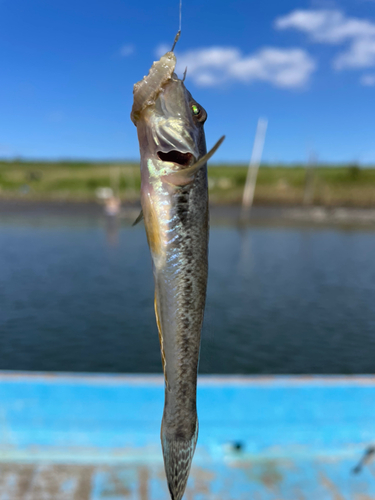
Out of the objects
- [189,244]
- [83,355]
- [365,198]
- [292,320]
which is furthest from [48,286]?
→ [365,198]

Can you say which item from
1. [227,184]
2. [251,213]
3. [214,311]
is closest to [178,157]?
[214,311]

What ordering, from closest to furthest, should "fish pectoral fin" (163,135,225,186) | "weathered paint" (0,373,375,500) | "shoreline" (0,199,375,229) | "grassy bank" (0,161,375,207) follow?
1. "fish pectoral fin" (163,135,225,186)
2. "weathered paint" (0,373,375,500)
3. "shoreline" (0,199,375,229)
4. "grassy bank" (0,161,375,207)

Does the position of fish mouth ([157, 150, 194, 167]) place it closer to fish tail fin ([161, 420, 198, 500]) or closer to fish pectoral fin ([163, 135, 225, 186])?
fish pectoral fin ([163, 135, 225, 186])

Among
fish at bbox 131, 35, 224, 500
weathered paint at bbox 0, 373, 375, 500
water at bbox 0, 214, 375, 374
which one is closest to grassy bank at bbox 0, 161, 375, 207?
water at bbox 0, 214, 375, 374

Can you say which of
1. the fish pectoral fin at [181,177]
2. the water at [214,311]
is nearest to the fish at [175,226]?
the fish pectoral fin at [181,177]

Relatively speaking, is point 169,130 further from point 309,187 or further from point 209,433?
point 309,187

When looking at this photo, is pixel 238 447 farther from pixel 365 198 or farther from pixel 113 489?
pixel 365 198

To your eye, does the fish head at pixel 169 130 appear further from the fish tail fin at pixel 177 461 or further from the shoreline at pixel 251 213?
the shoreline at pixel 251 213
